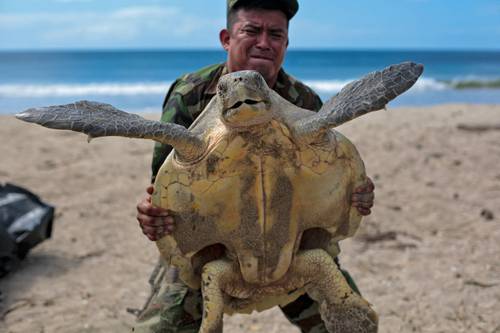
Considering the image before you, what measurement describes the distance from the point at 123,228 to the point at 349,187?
9.53 feet

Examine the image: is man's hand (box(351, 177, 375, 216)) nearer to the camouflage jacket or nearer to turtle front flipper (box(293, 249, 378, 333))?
turtle front flipper (box(293, 249, 378, 333))

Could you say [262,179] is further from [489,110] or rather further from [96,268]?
[489,110]

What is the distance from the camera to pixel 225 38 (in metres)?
2.35

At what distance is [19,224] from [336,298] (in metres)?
2.61

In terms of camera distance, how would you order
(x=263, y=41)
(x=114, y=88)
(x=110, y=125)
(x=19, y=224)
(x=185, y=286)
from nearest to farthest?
(x=110, y=125) < (x=263, y=41) < (x=185, y=286) < (x=19, y=224) < (x=114, y=88)

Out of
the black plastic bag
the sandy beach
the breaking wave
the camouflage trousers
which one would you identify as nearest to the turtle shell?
the camouflage trousers

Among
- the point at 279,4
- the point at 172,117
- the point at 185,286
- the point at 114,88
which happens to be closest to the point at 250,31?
the point at 279,4

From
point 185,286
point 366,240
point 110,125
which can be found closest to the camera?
point 110,125

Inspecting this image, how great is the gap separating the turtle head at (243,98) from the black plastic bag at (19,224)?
2.48m

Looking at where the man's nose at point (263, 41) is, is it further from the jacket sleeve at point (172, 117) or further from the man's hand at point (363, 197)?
the man's hand at point (363, 197)

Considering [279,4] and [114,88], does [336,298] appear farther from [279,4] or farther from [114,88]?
[114,88]

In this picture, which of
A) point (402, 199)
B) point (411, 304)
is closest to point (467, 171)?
point (402, 199)

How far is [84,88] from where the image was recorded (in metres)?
21.6

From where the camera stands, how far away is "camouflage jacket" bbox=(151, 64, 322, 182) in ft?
7.46
